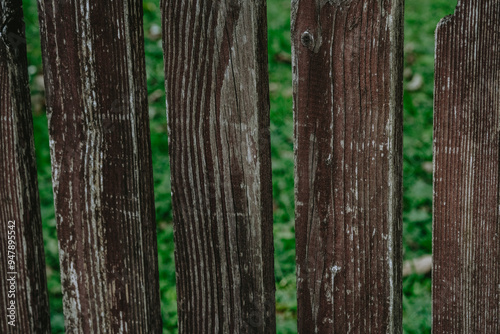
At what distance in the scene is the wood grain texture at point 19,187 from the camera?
5.47 feet

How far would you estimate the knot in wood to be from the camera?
143 cm

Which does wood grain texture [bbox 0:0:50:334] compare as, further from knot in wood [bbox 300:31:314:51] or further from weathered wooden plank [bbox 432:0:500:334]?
weathered wooden plank [bbox 432:0:500:334]

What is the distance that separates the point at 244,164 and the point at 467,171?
628 millimetres

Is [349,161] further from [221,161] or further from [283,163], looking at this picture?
[283,163]

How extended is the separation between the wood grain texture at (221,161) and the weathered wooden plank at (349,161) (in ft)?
0.38

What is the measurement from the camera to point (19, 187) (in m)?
1.74

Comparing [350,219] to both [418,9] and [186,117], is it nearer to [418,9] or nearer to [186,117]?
[186,117]

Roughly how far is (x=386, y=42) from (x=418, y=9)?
5660 millimetres

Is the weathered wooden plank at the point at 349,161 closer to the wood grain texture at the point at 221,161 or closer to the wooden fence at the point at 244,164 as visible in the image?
the wooden fence at the point at 244,164

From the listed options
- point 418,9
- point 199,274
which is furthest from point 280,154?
point 418,9

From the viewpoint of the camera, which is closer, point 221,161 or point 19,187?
point 221,161

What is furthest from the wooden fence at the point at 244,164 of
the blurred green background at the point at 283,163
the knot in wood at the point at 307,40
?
the blurred green background at the point at 283,163

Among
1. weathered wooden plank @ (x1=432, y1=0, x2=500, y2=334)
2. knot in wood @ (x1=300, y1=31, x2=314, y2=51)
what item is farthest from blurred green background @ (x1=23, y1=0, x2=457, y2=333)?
knot in wood @ (x1=300, y1=31, x2=314, y2=51)

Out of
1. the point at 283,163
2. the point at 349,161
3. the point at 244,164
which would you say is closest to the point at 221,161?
the point at 244,164
